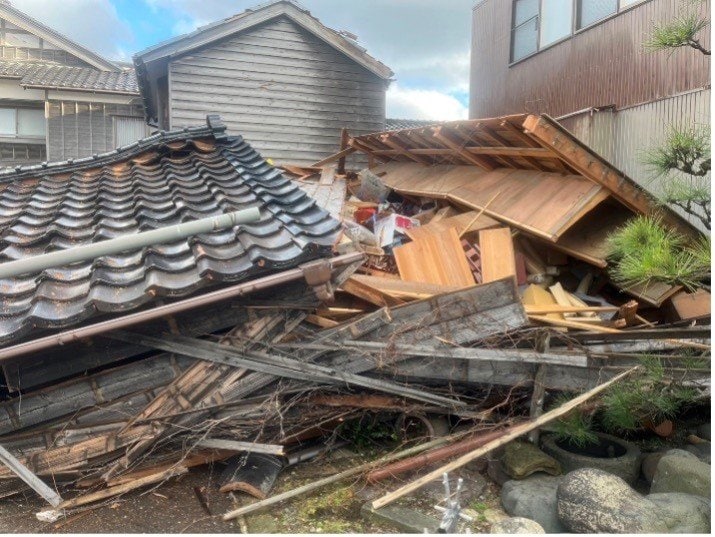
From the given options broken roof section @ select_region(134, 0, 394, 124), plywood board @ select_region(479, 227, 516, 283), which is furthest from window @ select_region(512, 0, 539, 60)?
plywood board @ select_region(479, 227, 516, 283)

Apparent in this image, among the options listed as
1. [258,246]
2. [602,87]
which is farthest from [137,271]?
[602,87]

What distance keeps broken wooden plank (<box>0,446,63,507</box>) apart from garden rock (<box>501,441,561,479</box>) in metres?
3.71

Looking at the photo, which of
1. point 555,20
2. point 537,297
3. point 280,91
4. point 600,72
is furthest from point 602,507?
point 280,91

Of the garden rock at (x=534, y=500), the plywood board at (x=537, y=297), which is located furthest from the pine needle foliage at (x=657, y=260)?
the plywood board at (x=537, y=297)

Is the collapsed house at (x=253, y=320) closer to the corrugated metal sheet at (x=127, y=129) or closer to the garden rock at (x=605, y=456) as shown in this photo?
the garden rock at (x=605, y=456)

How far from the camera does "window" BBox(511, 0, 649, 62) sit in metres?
10.8

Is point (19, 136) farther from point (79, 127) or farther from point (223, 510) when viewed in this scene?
point (223, 510)

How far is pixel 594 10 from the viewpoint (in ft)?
36.1

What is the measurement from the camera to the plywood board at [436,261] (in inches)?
263

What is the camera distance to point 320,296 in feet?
14.9

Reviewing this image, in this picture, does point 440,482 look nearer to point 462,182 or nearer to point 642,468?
point 642,468

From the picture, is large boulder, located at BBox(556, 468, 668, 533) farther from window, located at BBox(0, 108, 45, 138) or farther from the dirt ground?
window, located at BBox(0, 108, 45, 138)

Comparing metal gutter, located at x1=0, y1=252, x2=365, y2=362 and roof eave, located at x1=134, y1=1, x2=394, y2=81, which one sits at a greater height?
roof eave, located at x1=134, y1=1, x2=394, y2=81

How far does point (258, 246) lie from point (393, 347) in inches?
61.7
